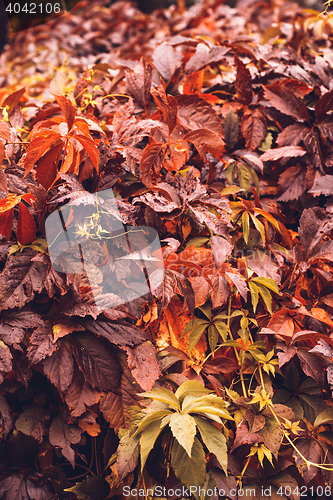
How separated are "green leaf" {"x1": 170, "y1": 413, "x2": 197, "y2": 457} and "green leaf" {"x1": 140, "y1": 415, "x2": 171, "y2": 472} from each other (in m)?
0.03

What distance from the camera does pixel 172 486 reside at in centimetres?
87

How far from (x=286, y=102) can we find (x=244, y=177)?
1.13 feet

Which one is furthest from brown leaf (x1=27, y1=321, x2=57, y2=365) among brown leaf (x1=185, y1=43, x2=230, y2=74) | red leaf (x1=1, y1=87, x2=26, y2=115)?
brown leaf (x1=185, y1=43, x2=230, y2=74)

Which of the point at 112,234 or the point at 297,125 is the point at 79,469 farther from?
the point at 297,125

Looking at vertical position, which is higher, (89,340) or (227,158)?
(227,158)

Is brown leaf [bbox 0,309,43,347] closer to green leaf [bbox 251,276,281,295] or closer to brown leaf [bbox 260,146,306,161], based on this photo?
green leaf [bbox 251,276,281,295]

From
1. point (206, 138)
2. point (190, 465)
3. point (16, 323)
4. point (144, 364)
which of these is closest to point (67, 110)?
point (206, 138)

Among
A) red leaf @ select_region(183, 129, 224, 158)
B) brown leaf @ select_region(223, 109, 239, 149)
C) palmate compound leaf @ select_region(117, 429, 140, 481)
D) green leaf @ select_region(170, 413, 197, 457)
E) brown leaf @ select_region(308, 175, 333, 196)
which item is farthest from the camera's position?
brown leaf @ select_region(223, 109, 239, 149)

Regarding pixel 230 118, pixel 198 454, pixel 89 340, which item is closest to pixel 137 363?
pixel 89 340

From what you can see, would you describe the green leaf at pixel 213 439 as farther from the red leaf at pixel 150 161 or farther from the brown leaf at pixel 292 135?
the brown leaf at pixel 292 135

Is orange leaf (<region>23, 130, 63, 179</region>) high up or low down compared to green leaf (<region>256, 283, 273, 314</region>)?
up

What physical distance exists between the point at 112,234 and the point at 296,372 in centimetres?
65

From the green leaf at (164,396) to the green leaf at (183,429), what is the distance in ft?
0.09

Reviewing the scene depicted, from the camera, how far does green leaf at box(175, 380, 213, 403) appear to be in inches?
33.2
